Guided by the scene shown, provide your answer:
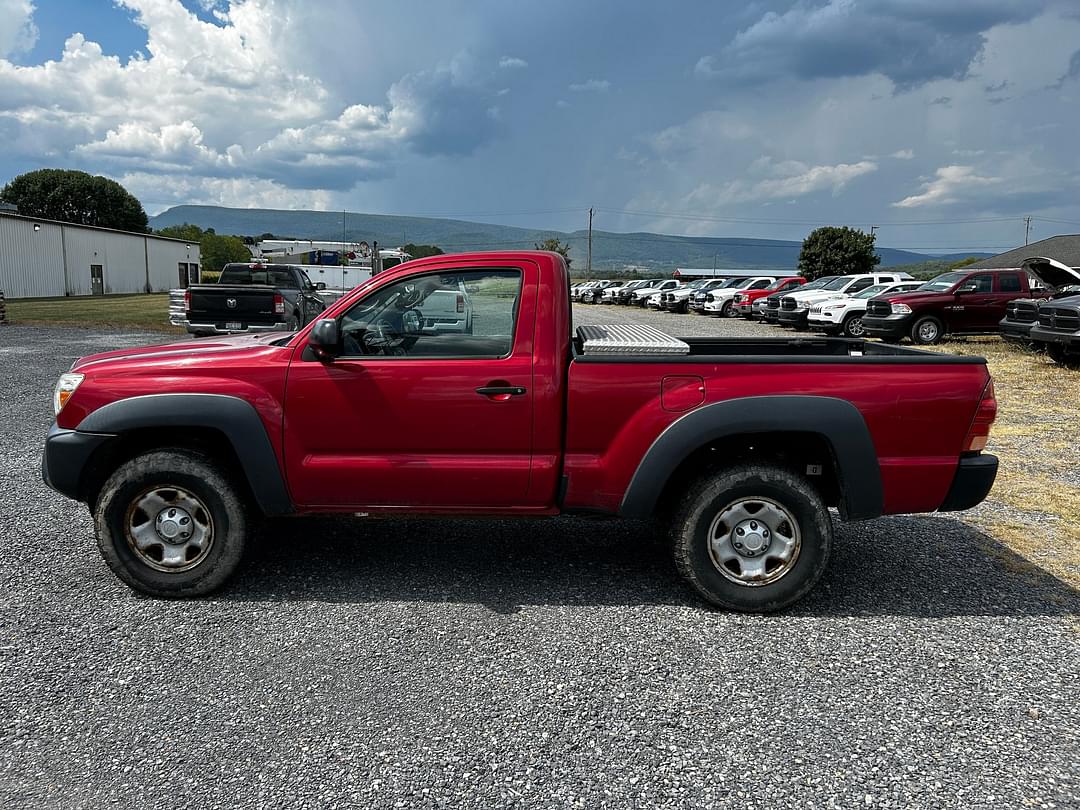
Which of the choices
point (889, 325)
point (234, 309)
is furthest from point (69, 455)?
point (889, 325)

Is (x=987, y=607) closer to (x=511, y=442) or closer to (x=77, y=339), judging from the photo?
(x=511, y=442)

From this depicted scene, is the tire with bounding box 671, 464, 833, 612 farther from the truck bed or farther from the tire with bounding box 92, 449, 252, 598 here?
the tire with bounding box 92, 449, 252, 598

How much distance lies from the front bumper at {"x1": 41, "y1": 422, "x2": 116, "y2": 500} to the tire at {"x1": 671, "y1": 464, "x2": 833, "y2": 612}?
10.0 feet

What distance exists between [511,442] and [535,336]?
21.9 inches

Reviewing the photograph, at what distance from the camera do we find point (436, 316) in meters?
4.12

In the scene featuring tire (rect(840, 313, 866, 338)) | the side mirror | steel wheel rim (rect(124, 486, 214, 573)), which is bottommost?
steel wheel rim (rect(124, 486, 214, 573))

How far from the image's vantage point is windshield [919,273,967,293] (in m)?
17.8

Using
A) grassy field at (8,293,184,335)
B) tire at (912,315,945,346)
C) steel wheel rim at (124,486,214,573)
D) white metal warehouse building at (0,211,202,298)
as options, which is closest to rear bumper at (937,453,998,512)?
steel wheel rim at (124,486,214,573)

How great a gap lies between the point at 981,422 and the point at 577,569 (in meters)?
2.31

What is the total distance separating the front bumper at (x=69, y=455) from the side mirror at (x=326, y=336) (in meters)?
1.23

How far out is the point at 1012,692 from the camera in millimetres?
3369

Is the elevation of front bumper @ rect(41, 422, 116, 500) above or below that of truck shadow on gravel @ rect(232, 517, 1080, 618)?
above

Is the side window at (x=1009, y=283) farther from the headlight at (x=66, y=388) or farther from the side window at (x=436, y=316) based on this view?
the headlight at (x=66, y=388)

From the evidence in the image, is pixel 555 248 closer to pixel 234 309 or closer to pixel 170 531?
pixel 234 309
